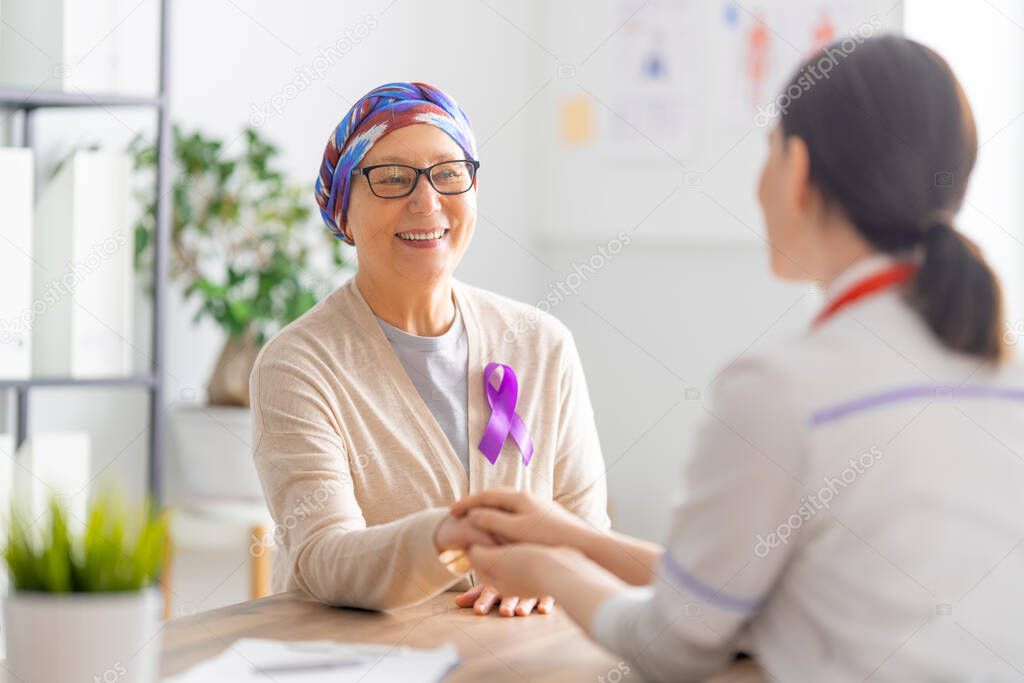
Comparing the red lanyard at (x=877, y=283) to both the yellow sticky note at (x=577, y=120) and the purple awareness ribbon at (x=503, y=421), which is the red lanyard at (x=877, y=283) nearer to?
the purple awareness ribbon at (x=503, y=421)

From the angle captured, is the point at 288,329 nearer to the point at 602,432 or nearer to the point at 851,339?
the point at 851,339

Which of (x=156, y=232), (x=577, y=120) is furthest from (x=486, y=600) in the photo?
(x=577, y=120)

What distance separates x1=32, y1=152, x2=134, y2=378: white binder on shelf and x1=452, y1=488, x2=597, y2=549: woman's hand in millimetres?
1547

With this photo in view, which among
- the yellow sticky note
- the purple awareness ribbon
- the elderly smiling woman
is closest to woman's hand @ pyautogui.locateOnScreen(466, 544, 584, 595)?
the elderly smiling woman

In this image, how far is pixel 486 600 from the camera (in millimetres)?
1425

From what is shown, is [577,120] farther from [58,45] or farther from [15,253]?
[15,253]

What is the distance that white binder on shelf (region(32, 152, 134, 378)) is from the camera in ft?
8.35

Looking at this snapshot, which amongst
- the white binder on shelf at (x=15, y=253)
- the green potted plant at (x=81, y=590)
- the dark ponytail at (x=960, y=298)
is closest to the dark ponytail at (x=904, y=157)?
the dark ponytail at (x=960, y=298)

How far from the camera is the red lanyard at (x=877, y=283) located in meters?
0.97

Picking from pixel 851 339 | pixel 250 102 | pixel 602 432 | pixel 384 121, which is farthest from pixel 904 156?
pixel 602 432

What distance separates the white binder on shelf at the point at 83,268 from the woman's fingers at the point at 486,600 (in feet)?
4.93

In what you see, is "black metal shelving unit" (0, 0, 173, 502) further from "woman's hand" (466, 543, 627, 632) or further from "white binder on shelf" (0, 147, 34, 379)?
"woman's hand" (466, 543, 627, 632)

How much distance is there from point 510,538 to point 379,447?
461mm

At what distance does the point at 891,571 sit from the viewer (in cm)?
90
